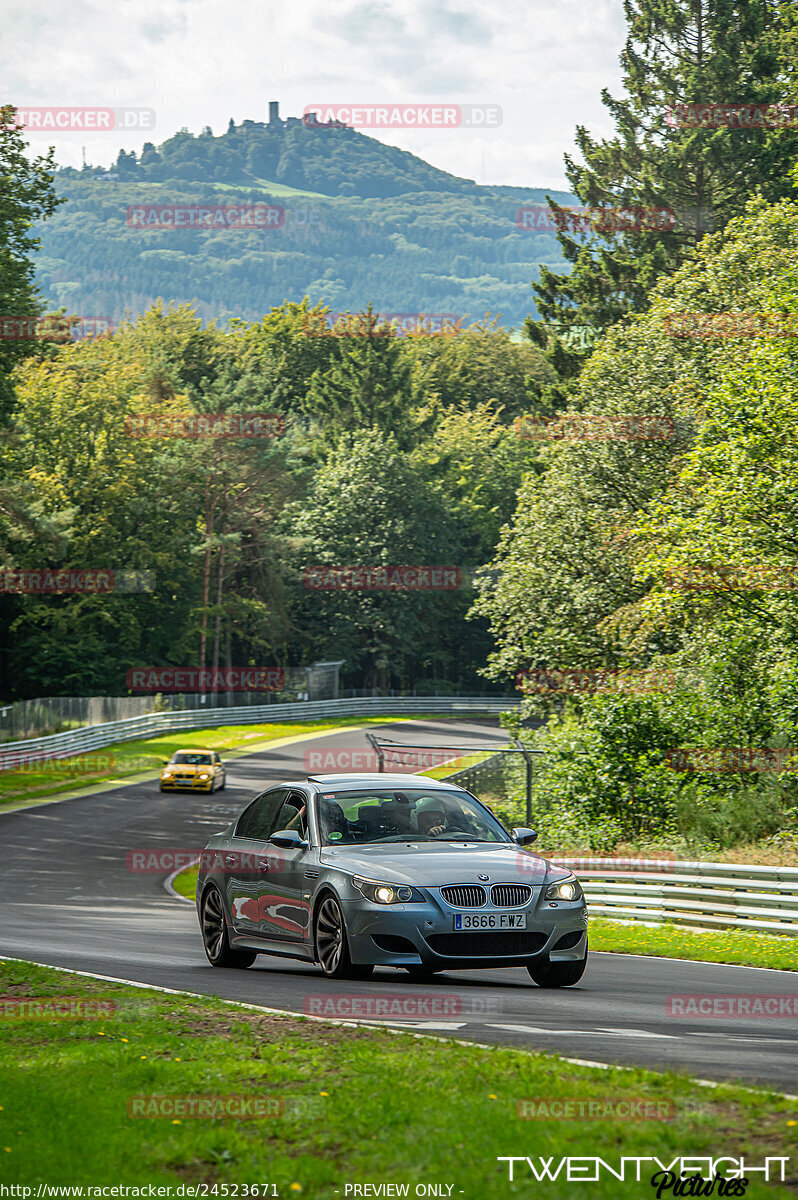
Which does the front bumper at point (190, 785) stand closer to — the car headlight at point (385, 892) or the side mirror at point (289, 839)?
the side mirror at point (289, 839)

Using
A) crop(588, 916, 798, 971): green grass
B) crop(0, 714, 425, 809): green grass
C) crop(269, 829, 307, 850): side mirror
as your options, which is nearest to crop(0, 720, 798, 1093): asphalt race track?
crop(588, 916, 798, 971): green grass

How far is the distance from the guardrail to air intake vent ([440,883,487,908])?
41.1 m

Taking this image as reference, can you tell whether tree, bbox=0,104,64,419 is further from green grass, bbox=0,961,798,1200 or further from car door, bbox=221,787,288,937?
green grass, bbox=0,961,798,1200

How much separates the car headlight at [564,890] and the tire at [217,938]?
3194 millimetres

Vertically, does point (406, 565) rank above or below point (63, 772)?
above

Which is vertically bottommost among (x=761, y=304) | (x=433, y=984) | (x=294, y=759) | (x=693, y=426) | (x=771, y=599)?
(x=294, y=759)

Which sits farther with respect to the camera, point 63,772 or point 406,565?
point 406,565

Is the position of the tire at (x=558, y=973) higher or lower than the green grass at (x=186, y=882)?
higher

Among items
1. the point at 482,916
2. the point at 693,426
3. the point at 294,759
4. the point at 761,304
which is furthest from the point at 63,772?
the point at 482,916

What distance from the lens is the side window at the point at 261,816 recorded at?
38.9ft

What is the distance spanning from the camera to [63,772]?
51062 mm

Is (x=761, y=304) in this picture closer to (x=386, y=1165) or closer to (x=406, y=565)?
(x=386, y=1165)

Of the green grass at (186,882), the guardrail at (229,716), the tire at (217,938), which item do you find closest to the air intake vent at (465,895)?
the tire at (217,938)

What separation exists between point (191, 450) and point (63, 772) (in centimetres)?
2837
